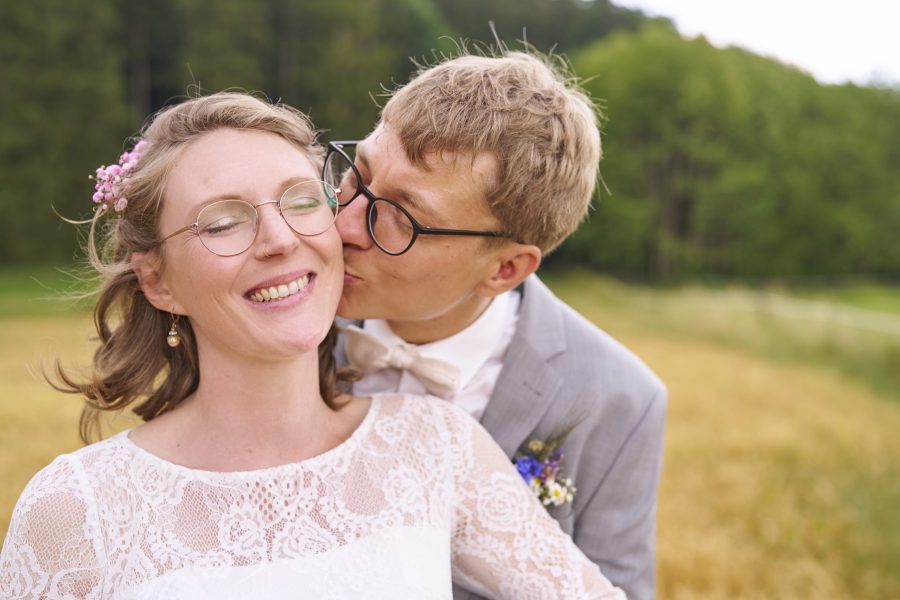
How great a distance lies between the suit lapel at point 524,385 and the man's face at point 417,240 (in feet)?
1.31

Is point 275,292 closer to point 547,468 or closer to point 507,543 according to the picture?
point 507,543

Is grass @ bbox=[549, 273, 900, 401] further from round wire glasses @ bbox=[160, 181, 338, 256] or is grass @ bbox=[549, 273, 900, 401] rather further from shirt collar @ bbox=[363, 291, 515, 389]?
round wire glasses @ bbox=[160, 181, 338, 256]

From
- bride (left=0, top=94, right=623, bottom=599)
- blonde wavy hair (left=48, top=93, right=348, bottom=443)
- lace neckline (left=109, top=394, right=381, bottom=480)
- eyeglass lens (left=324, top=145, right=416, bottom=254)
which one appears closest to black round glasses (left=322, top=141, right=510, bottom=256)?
eyeglass lens (left=324, top=145, right=416, bottom=254)

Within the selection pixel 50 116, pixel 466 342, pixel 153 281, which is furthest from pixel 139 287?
pixel 50 116

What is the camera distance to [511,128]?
10.7 feet

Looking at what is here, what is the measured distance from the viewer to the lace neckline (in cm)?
262

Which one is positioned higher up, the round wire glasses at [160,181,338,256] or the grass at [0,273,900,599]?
the round wire glasses at [160,181,338,256]

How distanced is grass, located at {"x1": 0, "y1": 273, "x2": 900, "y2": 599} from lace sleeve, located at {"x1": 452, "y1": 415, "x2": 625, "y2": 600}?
149cm

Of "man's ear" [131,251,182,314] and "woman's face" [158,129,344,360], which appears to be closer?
"woman's face" [158,129,344,360]

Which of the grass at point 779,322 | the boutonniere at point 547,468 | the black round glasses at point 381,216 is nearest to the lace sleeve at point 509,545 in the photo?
the boutonniere at point 547,468

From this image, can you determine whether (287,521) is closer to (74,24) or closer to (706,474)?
(706,474)

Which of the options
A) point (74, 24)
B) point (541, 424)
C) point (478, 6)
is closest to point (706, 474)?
point (541, 424)

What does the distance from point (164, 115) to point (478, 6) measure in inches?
1942

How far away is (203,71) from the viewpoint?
32781 mm
